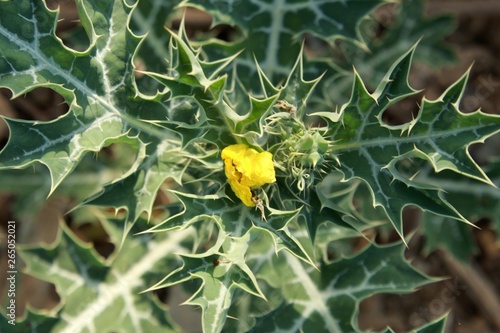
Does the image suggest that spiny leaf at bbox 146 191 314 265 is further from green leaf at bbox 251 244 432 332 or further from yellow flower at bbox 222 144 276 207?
green leaf at bbox 251 244 432 332

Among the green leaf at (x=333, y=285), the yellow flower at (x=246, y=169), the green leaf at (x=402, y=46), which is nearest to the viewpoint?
the yellow flower at (x=246, y=169)

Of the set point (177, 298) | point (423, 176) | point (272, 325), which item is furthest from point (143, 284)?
point (423, 176)

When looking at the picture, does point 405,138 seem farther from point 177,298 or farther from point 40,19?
point 177,298

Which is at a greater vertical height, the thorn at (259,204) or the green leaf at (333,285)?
the thorn at (259,204)

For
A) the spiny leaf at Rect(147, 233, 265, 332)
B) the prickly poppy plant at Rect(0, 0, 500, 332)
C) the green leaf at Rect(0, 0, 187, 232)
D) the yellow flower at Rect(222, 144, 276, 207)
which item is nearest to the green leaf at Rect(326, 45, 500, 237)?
the prickly poppy plant at Rect(0, 0, 500, 332)

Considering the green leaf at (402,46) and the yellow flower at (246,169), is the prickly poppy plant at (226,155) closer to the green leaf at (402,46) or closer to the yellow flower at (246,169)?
the yellow flower at (246,169)

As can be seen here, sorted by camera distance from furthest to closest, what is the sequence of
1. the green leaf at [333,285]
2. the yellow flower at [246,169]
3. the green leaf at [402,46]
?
the green leaf at [402,46]
the green leaf at [333,285]
the yellow flower at [246,169]

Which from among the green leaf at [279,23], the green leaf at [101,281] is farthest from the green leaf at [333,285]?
the green leaf at [279,23]

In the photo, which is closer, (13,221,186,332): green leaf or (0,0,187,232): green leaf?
(0,0,187,232): green leaf

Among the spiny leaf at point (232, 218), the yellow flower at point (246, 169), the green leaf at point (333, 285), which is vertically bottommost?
the green leaf at point (333, 285)
